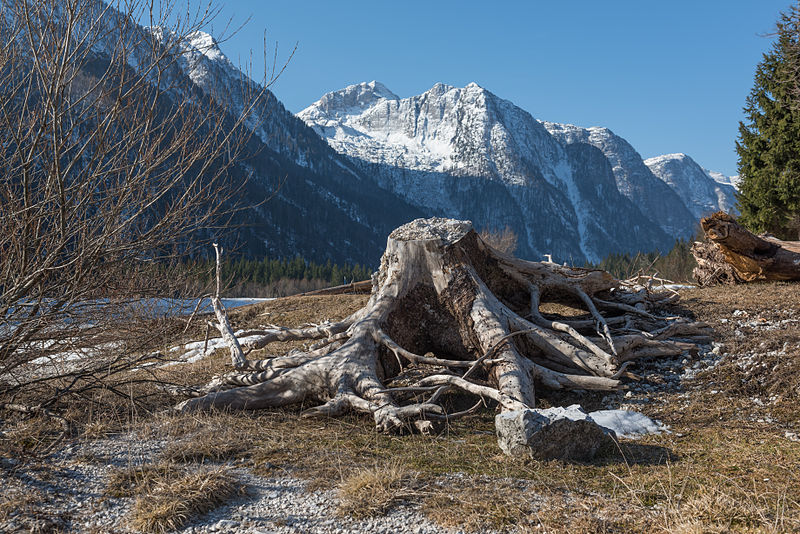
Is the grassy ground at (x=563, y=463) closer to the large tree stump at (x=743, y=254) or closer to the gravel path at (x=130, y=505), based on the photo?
the gravel path at (x=130, y=505)

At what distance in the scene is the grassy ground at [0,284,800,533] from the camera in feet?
9.82

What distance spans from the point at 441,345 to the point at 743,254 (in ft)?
31.7

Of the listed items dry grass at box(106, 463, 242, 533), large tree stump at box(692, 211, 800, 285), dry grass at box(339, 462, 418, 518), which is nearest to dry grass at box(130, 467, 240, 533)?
dry grass at box(106, 463, 242, 533)

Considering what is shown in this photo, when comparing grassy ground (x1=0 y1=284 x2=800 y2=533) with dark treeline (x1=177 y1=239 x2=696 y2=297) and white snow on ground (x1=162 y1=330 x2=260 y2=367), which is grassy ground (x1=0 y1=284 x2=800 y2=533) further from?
dark treeline (x1=177 y1=239 x2=696 y2=297)

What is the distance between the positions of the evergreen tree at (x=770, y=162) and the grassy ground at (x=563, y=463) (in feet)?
73.4

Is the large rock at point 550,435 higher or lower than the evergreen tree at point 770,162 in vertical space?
lower

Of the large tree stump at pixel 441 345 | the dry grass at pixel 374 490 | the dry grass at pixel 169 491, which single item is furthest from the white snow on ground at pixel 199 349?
the dry grass at pixel 374 490

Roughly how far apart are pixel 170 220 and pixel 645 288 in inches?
391

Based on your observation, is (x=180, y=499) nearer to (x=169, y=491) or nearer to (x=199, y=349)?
(x=169, y=491)

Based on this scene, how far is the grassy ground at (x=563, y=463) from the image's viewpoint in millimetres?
2994

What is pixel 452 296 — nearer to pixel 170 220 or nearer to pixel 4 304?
pixel 170 220

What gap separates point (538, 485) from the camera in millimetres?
3535

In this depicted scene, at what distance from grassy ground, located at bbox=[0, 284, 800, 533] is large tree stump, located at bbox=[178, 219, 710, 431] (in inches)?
13.5

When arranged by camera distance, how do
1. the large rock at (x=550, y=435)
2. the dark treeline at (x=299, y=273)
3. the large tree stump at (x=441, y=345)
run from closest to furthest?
the large rock at (x=550, y=435) < the large tree stump at (x=441, y=345) < the dark treeline at (x=299, y=273)
